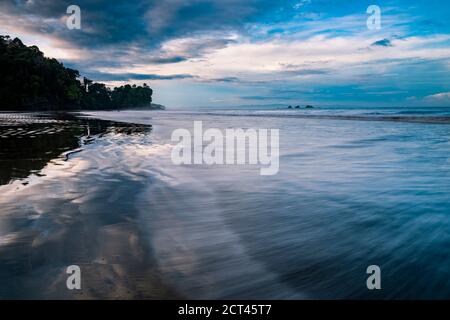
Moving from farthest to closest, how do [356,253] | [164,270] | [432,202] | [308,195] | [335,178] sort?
1. [335,178]
2. [308,195]
3. [432,202]
4. [356,253]
5. [164,270]

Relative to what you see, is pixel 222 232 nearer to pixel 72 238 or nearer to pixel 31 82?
pixel 72 238

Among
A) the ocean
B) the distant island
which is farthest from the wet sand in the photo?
the distant island

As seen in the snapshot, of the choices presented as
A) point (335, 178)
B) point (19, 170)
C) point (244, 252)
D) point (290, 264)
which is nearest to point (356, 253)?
point (290, 264)

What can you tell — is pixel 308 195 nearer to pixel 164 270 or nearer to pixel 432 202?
pixel 432 202

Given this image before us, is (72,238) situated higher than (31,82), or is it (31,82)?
(31,82)

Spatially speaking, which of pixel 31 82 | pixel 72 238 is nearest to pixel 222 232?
pixel 72 238

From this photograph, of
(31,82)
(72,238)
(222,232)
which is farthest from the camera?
(31,82)

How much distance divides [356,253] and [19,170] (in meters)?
7.05

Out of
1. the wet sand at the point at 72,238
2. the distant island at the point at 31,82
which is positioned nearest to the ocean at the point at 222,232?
the wet sand at the point at 72,238

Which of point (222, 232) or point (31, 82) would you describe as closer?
point (222, 232)

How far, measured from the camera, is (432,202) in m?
5.20

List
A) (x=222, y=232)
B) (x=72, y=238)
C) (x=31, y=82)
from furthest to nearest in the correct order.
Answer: (x=31, y=82) → (x=222, y=232) → (x=72, y=238)

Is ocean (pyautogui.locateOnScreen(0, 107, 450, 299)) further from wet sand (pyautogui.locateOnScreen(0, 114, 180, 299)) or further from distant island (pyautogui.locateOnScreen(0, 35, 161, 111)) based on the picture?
distant island (pyautogui.locateOnScreen(0, 35, 161, 111))
